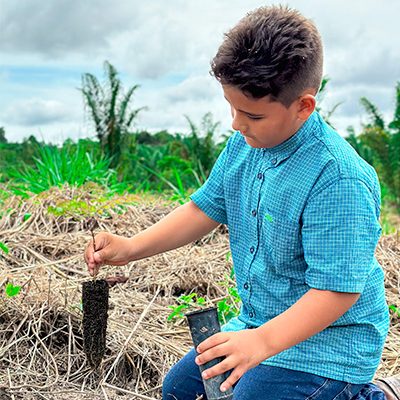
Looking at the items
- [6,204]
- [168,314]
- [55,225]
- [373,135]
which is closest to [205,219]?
[168,314]

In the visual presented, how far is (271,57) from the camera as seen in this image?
1.92m

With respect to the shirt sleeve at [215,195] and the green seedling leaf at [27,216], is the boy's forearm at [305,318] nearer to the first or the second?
the shirt sleeve at [215,195]

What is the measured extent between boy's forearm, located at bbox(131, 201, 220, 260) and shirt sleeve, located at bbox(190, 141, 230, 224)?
4 cm

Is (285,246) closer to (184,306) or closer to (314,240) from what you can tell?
(314,240)

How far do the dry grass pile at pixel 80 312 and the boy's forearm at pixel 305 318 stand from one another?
99 cm

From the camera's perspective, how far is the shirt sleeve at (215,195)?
2.47m

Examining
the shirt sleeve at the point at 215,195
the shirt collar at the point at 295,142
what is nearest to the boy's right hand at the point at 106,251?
the shirt sleeve at the point at 215,195

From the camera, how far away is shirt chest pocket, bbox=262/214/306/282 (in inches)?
Answer: 82.5

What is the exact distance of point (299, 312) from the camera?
1.91 metres

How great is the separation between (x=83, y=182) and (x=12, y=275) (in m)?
2.44

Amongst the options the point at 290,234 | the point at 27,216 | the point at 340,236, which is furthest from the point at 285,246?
the point at 27,216

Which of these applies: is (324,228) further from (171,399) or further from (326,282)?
(171,399)

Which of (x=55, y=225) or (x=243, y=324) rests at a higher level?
(x=55, y=225)

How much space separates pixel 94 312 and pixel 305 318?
42.3 inches
